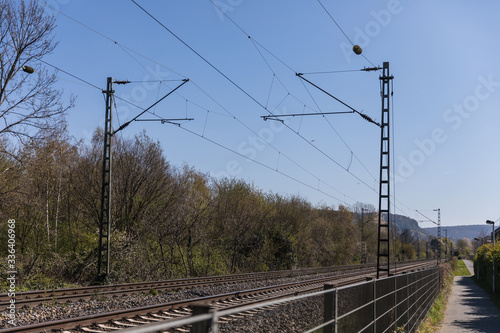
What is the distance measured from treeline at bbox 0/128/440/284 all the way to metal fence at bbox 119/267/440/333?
1549 cm

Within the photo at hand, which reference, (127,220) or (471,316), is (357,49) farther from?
(127,220)

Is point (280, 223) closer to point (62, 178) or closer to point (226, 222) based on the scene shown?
point (226, 222)

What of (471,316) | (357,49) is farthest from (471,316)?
(357,49)

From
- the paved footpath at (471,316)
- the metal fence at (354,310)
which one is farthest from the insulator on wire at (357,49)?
the paved footpath at (471,316)

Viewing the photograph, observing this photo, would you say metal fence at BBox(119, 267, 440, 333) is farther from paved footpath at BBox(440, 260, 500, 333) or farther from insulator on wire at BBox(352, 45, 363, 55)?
insulator on wire at BBox(352, 45, 363, 55)

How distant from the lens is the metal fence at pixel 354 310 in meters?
3.35

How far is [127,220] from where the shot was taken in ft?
99.8

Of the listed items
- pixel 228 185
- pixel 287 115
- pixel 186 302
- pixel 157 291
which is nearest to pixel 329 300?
pixel 186 302

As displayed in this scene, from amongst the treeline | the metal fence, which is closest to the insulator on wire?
the metal fence

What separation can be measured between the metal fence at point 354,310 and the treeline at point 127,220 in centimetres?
1549

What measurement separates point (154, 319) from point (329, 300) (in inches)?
288

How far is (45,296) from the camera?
1562cm

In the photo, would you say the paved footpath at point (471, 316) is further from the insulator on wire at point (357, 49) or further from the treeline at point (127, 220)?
the treeline at point (127, 220)

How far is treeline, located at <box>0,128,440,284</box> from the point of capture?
24.4 m
